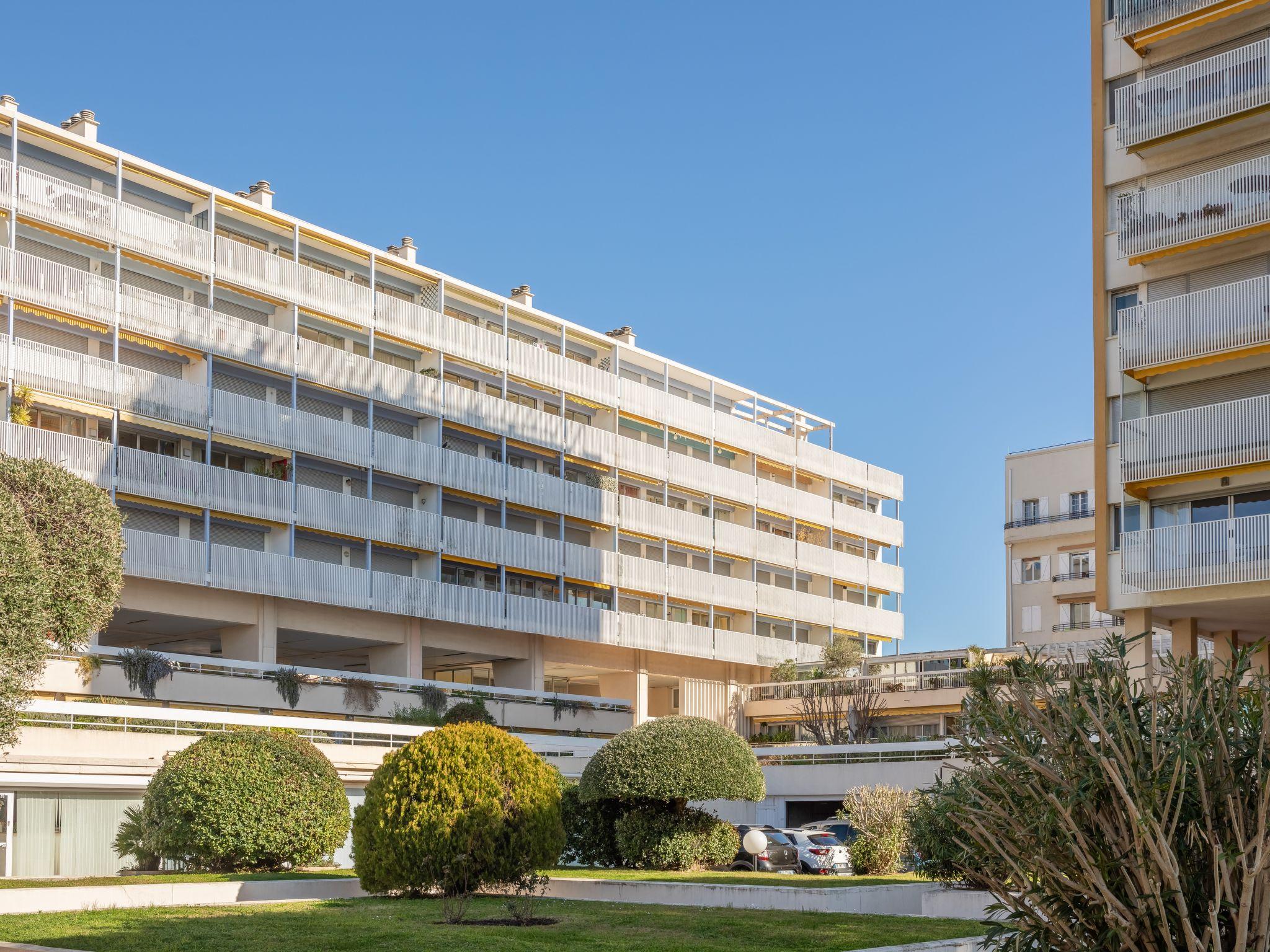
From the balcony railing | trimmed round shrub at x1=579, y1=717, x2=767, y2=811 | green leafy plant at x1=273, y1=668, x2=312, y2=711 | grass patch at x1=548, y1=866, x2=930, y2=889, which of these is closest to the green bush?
grass patch at x1=548, y1=866, x2=930, y2=889

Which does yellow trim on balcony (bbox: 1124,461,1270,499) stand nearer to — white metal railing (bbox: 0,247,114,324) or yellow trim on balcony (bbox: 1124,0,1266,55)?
yellow trim on balcony (bbox: 1124,0,1266,55)

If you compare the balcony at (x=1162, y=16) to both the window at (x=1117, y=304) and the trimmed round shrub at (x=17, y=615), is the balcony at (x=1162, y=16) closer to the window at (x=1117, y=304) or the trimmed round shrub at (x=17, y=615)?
the window at (x=1117, y=304)

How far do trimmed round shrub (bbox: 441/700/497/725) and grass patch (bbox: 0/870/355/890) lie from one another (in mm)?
20366

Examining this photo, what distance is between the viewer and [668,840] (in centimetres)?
2695

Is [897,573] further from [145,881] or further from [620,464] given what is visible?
[145,881]

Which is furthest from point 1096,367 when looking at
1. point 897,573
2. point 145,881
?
point 897,573

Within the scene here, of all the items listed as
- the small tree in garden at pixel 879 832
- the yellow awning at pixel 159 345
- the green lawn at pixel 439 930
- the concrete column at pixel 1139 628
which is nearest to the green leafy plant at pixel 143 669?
the yellow awning at pixel 159 345

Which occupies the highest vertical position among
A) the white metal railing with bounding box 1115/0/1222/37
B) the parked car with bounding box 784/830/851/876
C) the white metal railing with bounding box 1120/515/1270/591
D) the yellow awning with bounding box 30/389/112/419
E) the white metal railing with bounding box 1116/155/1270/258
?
the white metal railing with bounding box 1115/0/1222/37

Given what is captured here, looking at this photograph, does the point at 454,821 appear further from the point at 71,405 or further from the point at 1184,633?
the point at 71,405

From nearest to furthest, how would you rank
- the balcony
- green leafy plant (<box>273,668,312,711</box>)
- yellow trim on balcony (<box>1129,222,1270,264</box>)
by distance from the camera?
yellow trim on balcony (<box>1129,222,1270,264</box>) < the balcony < green leafy plant (<box>273,668,312,711</box>)

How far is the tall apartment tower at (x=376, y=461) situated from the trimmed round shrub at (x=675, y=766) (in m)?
16.7

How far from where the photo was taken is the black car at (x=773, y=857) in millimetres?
31266

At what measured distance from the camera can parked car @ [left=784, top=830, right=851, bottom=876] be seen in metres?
33.4

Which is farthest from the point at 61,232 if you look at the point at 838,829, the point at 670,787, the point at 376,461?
the point at 838,829
